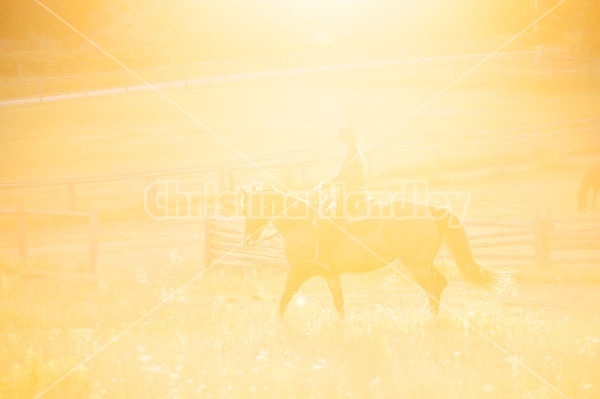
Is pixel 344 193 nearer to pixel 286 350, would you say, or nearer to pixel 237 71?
pixel 286 350

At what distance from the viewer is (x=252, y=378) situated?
7.52 metres

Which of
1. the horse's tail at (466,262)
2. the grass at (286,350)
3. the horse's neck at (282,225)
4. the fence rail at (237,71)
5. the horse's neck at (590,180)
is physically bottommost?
the grass at (286,350)

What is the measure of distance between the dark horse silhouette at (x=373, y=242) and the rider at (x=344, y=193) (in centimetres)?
7

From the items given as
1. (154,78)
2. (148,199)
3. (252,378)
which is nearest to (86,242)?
(148,199)

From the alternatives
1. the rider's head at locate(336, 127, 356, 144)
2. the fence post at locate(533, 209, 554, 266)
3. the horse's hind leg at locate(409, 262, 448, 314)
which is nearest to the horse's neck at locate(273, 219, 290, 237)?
the rider's head at locate(336, 127, 356, 144)

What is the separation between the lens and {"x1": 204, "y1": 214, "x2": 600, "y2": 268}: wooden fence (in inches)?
657

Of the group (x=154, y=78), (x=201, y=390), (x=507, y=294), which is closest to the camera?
(x=201, y=390)

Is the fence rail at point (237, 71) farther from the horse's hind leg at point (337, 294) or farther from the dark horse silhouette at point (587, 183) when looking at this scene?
the horse's hind leg at point (337, 294)

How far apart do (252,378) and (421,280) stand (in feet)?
12.9

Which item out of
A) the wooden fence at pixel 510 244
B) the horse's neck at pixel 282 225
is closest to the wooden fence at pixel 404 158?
the wooden fence at pixel 510 244

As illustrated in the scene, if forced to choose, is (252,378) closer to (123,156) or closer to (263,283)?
(263,283)

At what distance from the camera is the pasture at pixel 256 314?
749cm

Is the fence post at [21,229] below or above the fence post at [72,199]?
below

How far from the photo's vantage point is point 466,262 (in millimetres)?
10852
